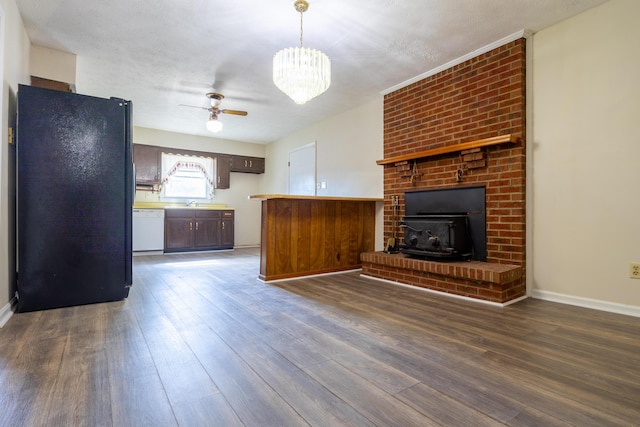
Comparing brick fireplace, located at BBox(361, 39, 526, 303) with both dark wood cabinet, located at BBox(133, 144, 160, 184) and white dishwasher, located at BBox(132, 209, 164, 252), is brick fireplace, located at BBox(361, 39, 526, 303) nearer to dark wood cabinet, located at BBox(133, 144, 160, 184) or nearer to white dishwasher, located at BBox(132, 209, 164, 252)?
white dishwasher, located at BBox(132, 209, 164, 252)

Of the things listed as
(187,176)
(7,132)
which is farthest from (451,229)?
(187,176)

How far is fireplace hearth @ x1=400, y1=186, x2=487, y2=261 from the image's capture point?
9.78 ft

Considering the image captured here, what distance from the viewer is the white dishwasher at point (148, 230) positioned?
5.54 m

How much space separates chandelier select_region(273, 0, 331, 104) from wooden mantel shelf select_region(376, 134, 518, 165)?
4.69ft

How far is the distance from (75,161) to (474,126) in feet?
11.6

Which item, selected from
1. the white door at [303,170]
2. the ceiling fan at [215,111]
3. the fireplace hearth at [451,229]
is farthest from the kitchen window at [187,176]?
the fireplace hearth at [451,229]

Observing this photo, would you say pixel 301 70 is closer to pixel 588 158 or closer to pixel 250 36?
pixel 250 36

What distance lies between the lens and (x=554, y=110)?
2662 millimetres

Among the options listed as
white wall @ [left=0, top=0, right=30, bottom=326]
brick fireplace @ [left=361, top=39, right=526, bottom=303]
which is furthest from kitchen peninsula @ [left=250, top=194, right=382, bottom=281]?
white wall @ [left=0, top=0, right=30, bottom=326]

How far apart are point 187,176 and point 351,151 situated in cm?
365

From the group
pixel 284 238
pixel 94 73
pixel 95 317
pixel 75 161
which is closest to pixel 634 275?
pixel 284 238

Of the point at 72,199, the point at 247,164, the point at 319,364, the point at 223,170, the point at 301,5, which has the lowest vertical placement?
the point at 319,364

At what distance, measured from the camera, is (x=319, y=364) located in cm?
153

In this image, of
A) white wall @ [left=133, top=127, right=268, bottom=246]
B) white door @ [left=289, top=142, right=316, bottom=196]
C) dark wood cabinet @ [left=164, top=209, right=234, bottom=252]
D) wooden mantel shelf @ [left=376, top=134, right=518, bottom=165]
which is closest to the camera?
wooden mantel shelf @ [left=376, top=134, right=518, bottom=165]
